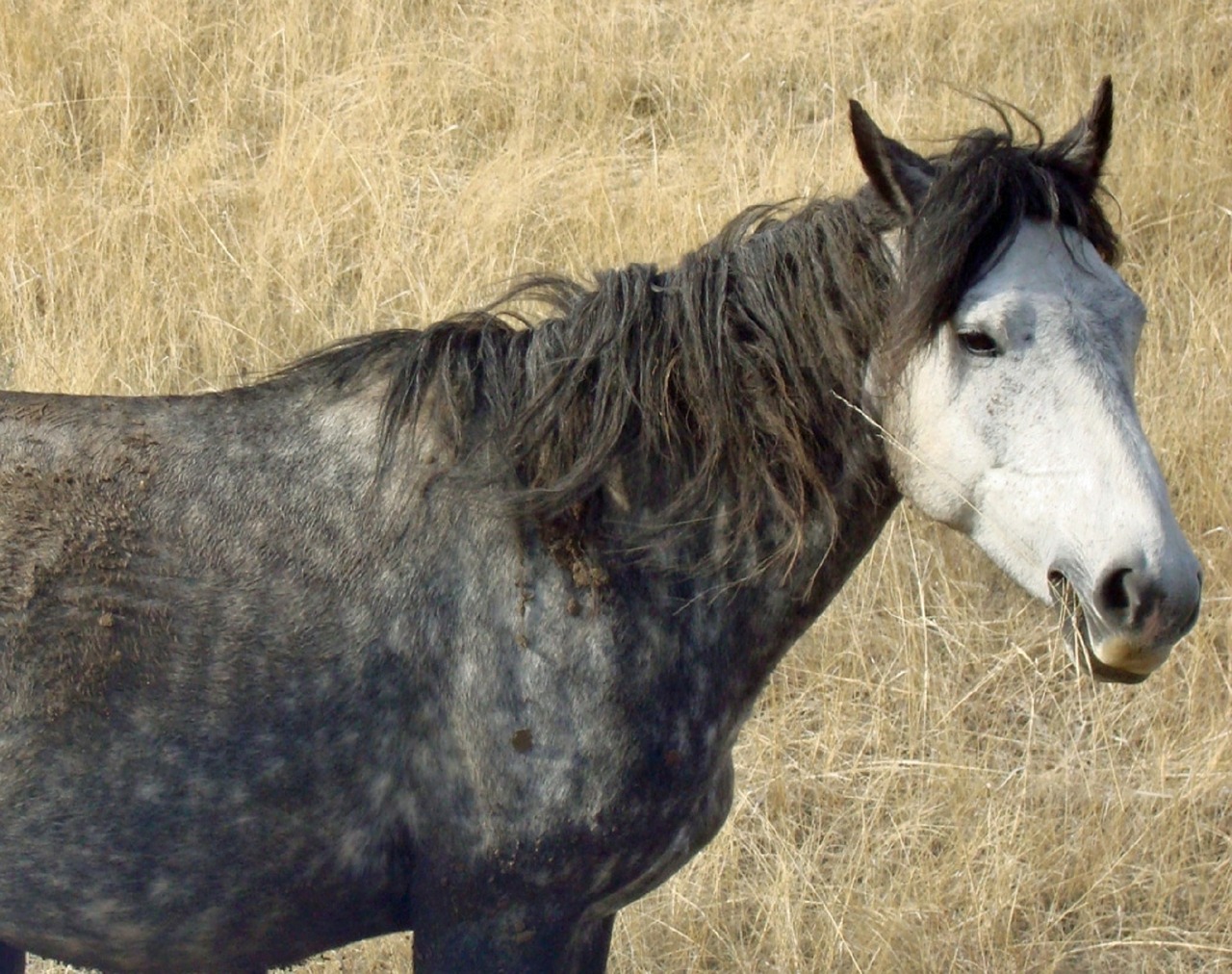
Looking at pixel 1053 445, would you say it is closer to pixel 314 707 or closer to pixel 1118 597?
pixel 1118 597

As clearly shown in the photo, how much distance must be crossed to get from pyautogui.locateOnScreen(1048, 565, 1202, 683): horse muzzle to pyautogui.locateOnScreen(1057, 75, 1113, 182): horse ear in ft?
2.62

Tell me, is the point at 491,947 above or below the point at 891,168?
below

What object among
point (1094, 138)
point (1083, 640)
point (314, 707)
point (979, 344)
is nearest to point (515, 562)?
point (314, 707)

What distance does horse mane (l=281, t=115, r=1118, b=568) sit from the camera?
222 centimetres

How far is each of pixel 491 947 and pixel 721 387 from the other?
1060 millimetres

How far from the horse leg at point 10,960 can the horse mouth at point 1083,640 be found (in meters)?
2.31

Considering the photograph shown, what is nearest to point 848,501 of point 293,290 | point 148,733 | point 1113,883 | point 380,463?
point 380,463

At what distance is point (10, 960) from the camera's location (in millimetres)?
2785

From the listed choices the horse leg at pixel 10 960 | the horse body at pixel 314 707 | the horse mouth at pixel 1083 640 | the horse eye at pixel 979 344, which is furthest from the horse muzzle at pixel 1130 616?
the horse leg at pixel 10 960

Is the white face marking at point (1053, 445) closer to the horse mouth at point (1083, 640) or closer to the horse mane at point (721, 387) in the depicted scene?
the horse mouth at point (1083, 640)

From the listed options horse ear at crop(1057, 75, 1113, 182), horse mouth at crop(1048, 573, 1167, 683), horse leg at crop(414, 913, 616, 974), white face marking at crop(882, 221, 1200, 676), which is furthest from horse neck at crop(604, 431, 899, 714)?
horse ear at crop(1057, 75, 1113, 182)

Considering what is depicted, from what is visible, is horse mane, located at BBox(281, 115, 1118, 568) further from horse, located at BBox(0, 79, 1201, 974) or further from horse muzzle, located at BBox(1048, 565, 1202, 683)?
horse muzzle, located at BBox(1048, 565, 1202, 683)

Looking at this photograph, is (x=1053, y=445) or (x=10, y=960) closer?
(x=1053, y=445)

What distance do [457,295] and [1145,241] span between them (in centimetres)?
296
